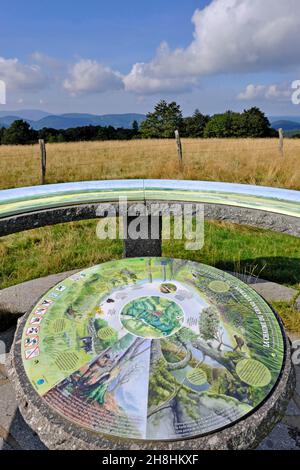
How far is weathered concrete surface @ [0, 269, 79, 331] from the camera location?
3449 mm

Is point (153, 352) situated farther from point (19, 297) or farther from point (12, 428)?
point (19, 297)

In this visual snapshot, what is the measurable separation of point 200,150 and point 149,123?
3664 cm

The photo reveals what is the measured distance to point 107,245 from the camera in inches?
213

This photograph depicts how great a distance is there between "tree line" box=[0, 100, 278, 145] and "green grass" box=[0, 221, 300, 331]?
37.7 metres

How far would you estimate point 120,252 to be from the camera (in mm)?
5082

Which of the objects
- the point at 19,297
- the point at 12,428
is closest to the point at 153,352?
the point at 12,428

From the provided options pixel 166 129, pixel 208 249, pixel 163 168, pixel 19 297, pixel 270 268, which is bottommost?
pixel 19 297

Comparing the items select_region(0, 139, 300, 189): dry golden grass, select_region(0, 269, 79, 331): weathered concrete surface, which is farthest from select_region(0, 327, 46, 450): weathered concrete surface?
select_region(0, 139, 300, 189): dry golden grass

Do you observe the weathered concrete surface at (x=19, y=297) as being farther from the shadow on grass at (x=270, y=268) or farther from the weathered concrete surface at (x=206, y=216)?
the shadow on grass at (x=270, y=268)

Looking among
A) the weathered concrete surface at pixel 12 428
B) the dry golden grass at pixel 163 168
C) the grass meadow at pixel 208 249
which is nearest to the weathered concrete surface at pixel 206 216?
the grass meadow at pixel 208 249

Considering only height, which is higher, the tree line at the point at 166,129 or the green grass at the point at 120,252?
the tree line at the point at 166,129

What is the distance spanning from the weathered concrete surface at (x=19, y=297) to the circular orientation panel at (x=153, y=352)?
109 cm

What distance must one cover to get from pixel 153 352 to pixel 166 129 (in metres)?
48.2

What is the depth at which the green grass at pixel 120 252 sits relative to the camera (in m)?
4.51
